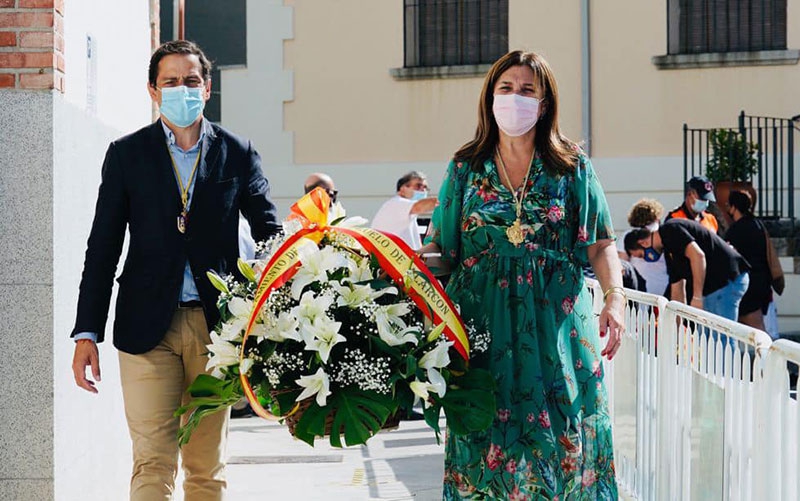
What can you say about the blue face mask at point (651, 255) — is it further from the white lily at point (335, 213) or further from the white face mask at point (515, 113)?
the white lily at point (335, 213)

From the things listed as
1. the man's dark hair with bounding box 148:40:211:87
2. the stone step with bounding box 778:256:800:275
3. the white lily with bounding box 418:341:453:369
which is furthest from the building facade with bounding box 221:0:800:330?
the white lily with bounding box 418:341:453:369

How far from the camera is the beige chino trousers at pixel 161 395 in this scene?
176 inches

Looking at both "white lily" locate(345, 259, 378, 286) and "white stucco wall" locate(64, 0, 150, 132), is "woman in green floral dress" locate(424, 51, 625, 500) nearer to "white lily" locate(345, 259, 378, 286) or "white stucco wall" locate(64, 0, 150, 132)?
"white lily" locate(345, 259, 378, 286)

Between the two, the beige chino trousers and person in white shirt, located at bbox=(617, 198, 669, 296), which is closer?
the beige chino trousers

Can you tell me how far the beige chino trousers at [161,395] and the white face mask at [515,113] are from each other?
131cm

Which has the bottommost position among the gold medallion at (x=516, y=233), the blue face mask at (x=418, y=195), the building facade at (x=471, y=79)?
the gold medallion at (x=516, y=233)

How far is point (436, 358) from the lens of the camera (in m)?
3.76

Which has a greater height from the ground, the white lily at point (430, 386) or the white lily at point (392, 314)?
the white lily at point (392, 314)

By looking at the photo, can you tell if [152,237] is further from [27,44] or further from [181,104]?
[27,44]

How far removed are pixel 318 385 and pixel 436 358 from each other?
38 cm

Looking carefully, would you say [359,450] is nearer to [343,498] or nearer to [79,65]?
[343,498]

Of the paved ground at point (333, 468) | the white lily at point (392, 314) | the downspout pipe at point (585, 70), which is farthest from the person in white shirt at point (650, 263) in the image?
the white lily at point (392, 314)

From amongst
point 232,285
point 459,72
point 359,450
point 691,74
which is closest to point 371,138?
point 459,72

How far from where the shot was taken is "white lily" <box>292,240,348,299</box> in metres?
3.78
